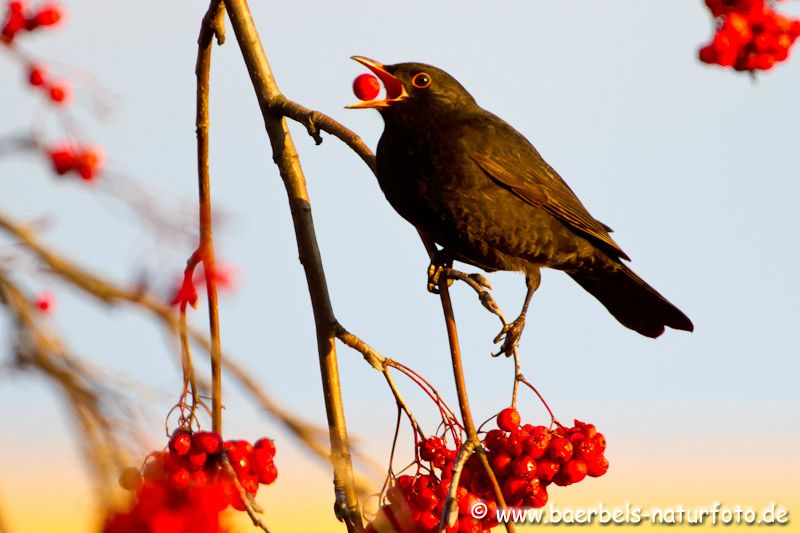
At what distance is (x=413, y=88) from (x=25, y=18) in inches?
81.2

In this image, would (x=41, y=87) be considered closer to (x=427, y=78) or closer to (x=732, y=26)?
(x=732, y=26)

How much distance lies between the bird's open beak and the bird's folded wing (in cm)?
43

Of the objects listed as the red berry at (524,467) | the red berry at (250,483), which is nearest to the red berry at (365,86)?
the red berry at (524,467)

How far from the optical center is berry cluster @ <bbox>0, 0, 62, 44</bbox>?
2.63 metres

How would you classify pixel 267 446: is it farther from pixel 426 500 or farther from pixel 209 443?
pixel 426 500

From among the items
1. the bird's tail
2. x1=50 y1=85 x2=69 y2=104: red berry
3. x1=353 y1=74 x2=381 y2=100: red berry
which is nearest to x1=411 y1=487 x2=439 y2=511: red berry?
x1=50 y1=85 x2=69 y2=104: red berry

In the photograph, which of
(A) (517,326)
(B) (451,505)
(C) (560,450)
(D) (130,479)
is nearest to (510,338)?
(A) (517,326)

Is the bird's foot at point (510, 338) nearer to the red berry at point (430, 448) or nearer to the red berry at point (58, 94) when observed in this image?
the red berry at point (430, 448)

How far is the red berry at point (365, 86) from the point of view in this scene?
3.98 meters

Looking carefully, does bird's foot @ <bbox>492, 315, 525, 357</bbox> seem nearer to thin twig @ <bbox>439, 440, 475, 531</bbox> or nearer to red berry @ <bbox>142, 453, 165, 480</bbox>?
thin twig @ <bbox>439, 440, 475, 531</bbox>

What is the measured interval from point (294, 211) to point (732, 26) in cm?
149

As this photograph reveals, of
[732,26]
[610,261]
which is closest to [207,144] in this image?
[732,26]

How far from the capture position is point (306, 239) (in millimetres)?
2965

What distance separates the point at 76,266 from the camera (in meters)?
1.25
